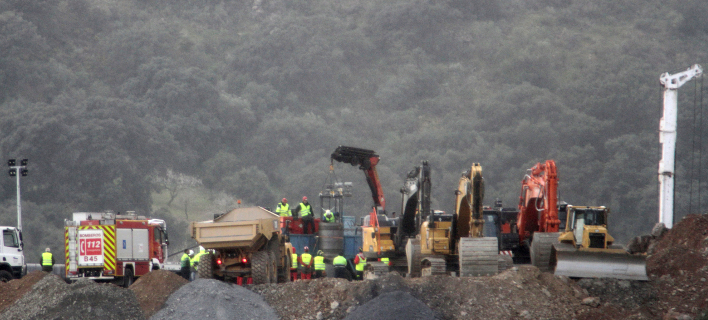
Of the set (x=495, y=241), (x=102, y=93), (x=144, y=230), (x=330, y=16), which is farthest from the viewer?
(x=330, y=16)

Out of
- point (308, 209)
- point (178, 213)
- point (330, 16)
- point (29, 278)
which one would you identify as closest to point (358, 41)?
point (330, 16)

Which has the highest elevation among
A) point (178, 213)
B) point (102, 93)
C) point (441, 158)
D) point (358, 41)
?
point (358, 41)

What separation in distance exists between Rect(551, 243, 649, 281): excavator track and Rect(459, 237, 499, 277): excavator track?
4.72 ft

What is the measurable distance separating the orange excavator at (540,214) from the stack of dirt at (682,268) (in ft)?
8.04

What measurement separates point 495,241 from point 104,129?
143 feet

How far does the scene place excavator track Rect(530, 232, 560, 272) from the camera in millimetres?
20594

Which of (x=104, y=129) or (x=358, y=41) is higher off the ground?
(x=358, y=41)

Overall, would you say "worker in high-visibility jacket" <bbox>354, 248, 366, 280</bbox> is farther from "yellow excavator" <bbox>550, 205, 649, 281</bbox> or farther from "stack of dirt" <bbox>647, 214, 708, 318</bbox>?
"stack of dirt" <bbox>647, 214, 708, 318</bbox>

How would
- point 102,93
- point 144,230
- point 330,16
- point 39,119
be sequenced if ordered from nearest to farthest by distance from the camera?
point 144,230 → point 39,119 → point 102,93 → point 330,16

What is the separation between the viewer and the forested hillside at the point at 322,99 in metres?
57.6

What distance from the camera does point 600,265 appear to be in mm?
18516

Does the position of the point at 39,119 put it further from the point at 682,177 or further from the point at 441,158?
the point at 682,177

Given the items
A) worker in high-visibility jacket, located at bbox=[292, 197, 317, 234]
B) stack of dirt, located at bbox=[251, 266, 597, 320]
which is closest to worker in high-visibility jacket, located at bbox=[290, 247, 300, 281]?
worker in high-visibility jacket, located at bbox=[292, 197, 317, 234]

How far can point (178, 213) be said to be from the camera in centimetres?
6241
